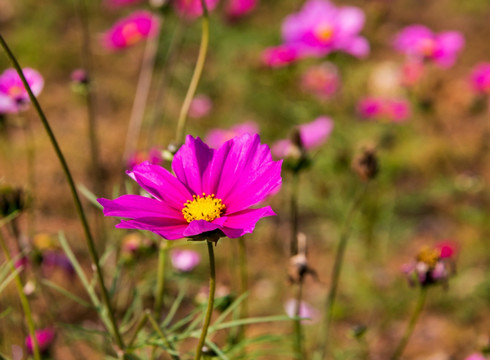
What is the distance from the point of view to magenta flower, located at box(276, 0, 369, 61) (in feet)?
3.99

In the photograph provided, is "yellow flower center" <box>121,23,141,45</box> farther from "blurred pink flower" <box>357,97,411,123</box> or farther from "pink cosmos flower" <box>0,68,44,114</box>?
"blurred pink flower" <box>357,97,411,123</box>

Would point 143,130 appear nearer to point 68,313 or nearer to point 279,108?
point 279,108

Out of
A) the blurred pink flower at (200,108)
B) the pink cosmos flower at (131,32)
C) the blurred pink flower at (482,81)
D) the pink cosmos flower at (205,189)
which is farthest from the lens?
the blurred pink flower at (200,108)

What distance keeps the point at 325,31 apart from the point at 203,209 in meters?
0.88

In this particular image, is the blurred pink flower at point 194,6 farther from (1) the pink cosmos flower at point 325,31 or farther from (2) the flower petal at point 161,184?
(2) the flower petal at point 161,184

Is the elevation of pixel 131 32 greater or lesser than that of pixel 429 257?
greater

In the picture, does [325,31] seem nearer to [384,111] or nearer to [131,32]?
[384,111]

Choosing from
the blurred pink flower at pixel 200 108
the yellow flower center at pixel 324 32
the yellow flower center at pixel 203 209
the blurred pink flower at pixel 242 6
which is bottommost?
the yellow flower center at pixel 203 209

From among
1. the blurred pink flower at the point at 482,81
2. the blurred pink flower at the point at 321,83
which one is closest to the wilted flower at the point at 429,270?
the blurred pink flower at the point at 482,81

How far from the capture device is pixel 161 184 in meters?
0.51

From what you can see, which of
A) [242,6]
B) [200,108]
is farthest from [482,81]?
[200,108]

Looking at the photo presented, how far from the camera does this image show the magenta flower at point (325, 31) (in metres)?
1.21

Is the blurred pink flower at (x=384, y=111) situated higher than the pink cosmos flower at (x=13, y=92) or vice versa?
the blurred pink flower at (x=384, y=111)

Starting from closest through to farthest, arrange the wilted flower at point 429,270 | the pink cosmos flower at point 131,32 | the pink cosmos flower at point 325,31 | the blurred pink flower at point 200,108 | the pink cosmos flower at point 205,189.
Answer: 1. the pink cosmos flower at point 205,189
2. the wilted flower at point 429,270
3. the pink cosmos flower at point 325,31
4. the pink cosmos flower at point 131,32
5. the blurred pink flower at point 200,108
